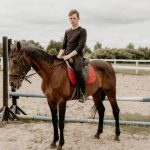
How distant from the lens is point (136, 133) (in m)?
7.82

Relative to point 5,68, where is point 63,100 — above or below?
below

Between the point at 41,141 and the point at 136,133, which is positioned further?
the point at 136,133

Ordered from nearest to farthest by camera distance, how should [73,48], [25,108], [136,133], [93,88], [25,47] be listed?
[25,47], [73,48], [93,88], [136,133], [25,108]

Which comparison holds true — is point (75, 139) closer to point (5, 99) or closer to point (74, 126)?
point (74, 126)

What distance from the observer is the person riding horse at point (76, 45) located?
659 centimetres

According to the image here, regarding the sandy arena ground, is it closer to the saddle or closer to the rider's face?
the saddle

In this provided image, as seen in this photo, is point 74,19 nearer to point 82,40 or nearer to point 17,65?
point 82,40

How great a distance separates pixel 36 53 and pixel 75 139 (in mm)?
2077

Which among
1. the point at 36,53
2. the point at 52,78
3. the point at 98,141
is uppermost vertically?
the point at 36,53

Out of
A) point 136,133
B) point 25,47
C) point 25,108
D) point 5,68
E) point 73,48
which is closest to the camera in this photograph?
point 25,47

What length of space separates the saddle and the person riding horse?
8 cm

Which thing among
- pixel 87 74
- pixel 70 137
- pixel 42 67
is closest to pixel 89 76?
pixel 87 74

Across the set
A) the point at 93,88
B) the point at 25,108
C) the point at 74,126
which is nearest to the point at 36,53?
the point at 93,88

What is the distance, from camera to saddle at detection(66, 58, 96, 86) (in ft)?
21.8
